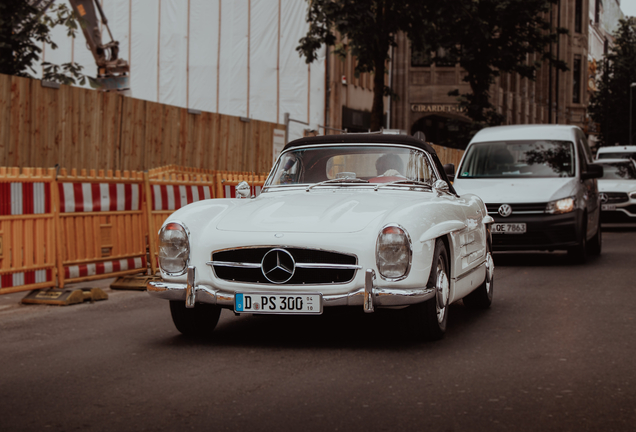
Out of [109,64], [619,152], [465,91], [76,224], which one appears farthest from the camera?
[465,91]

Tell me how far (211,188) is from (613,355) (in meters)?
7.72

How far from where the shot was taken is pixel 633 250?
50.3 feet

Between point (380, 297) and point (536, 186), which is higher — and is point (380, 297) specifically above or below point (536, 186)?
below

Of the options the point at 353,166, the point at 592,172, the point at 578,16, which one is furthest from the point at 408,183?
the point at 578,16

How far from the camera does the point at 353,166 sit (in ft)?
24.6

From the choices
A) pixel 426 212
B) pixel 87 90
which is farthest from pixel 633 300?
pixel 87 90

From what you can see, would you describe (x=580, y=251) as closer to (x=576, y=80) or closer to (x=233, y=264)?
(x=233, y=264)

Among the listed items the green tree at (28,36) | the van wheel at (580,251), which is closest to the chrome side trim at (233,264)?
the van wheel at (580,251)

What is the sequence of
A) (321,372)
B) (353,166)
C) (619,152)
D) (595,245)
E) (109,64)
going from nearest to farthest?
1. (321,372)
2. (353,166)
3. (595,245)
4. (109,64)
5. (619,152)

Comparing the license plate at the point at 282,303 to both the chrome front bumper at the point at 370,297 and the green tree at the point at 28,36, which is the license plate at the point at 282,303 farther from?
the green tree at the point at 28,36

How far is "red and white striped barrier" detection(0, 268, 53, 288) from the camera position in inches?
344

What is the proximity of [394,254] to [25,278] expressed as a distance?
15.1ft

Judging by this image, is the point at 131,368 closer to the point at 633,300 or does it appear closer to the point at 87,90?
the point at 633,300

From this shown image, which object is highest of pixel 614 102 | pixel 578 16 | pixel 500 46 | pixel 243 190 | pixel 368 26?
pixel 578 16
